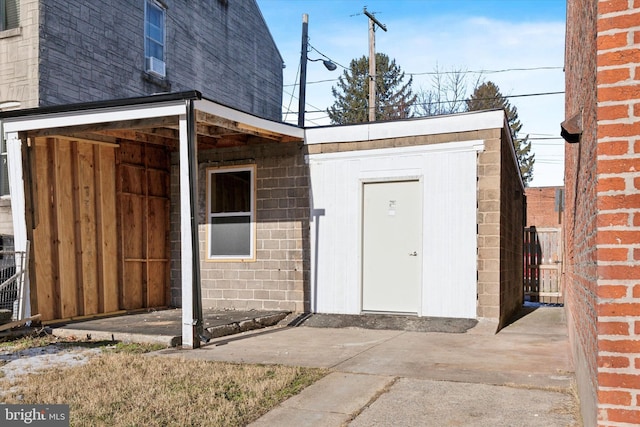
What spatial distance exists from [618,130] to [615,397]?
133 cm

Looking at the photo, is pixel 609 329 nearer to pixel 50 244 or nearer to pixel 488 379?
pixel 488 379

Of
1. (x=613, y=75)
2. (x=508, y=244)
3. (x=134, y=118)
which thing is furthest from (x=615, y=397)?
(x=508, y=244)

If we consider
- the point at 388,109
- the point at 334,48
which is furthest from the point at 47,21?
the point at 388,109

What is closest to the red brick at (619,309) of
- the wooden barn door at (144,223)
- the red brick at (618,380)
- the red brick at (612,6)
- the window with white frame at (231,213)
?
the red brick at (618,380)

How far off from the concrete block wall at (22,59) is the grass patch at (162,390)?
6.40m

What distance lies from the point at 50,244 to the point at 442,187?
6.56 m

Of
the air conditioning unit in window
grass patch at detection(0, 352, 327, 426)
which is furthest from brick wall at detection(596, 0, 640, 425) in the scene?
the air conditioning unit in window

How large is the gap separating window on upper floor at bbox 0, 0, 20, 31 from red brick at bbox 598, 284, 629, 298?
459 inches

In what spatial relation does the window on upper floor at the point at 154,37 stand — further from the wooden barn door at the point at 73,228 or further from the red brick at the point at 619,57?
the red brick at the point at 619,57

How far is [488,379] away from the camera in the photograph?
560 cm

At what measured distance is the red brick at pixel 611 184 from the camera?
2.78 metres

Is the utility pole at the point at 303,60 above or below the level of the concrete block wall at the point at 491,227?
above

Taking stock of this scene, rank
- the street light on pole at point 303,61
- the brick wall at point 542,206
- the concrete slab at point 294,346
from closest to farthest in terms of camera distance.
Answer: the concrete slab at point 294,346
the street light on pole at point 303,61
the brick wall at point 542,206

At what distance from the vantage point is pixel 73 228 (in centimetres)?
967
